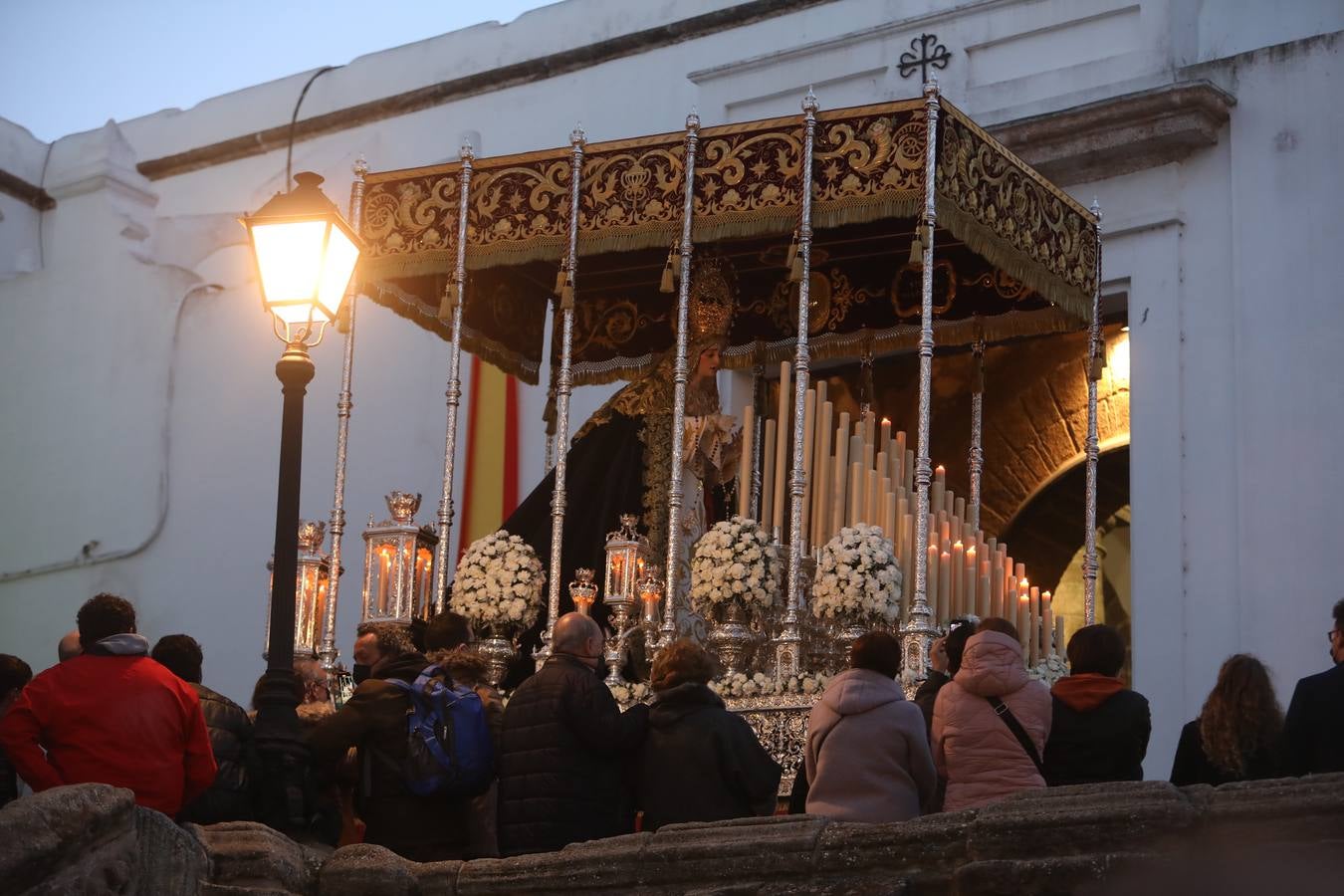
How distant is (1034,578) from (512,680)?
3.51 m

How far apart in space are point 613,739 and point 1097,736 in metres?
1.61

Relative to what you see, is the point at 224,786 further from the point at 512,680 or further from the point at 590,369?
the point at 590,369

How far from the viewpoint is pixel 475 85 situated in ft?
48.9

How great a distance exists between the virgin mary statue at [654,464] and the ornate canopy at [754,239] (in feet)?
1.20

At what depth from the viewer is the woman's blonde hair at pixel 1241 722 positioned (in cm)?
652

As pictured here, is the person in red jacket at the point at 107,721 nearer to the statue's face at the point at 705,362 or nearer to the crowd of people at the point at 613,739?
the crowd of people at the point at 613,739

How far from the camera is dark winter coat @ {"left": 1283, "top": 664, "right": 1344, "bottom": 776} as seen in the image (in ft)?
20.6

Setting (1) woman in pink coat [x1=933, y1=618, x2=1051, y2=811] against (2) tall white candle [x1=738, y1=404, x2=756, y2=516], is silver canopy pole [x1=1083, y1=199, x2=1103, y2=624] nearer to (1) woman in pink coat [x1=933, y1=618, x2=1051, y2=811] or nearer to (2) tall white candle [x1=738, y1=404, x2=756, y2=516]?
(2) tall white candle [x1=738, y1=404, x2=756, y2=516]

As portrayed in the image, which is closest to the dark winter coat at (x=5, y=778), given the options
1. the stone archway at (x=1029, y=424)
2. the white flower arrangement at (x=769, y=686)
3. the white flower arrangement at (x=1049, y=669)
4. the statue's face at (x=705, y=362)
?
the white flower arrangement at (x=769, y=686)

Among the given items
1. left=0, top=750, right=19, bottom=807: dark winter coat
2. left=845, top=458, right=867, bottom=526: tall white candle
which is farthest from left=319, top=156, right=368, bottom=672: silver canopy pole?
left=0, top=750, right=19, bottom=807: dark winter coat

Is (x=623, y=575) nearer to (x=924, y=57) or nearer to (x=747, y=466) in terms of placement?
(x=747, y=466)

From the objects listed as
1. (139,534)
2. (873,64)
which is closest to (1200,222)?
(873,64)

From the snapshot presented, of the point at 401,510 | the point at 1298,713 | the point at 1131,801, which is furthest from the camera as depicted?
the point at 401,510

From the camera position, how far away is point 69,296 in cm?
1675
